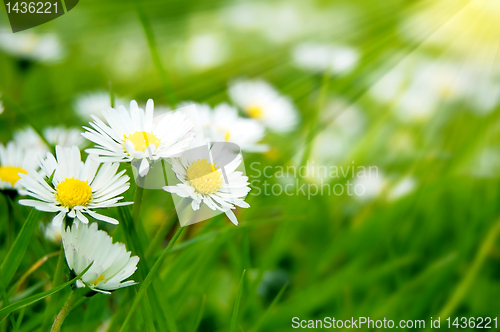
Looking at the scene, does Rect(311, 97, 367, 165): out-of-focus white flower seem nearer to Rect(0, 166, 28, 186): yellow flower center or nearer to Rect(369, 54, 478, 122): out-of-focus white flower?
Rect(369, 54, 478, 122): out-of-focus white flower

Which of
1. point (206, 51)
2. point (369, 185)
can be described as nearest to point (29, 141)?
point (369, 185)

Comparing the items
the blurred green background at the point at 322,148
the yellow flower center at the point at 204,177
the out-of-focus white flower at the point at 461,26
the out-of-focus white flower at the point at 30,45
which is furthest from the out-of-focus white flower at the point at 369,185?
the out-of-focus white flower at the point at 30,45

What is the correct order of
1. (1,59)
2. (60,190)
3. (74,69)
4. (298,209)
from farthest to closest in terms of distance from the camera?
(74,69), (1,59), (298,209), (60,190)

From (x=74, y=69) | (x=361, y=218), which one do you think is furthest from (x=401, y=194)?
(x=74, y=69)

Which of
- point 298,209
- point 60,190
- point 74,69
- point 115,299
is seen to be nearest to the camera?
point 60,190

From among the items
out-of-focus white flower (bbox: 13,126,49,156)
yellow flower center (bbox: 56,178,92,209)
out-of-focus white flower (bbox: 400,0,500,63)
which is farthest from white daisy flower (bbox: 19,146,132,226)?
out-of-focus white flower (bbox: 400,0,500,63)

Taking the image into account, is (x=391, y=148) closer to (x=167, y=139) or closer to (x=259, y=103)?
(x=259, y=103)
